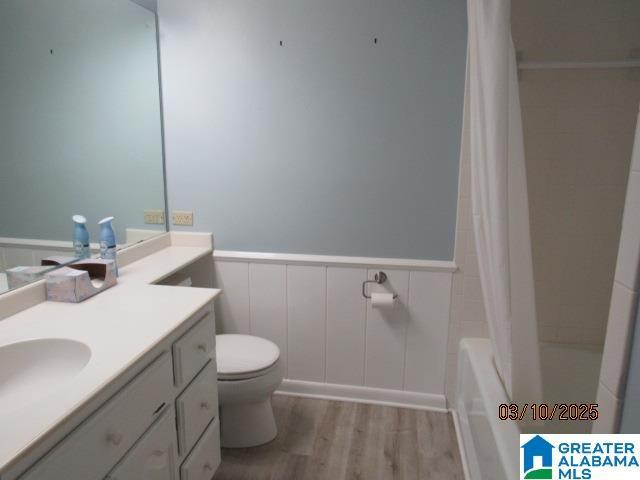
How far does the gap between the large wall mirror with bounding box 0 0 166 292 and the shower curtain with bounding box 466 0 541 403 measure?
1.55 meters

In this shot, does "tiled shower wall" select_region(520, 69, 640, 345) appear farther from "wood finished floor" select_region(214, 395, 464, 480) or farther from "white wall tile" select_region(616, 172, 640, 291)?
"white wall tile" select_region(616, 172, 640, 291)

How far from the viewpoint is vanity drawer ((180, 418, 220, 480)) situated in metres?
1.53

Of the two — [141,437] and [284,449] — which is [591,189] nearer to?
[284,449]

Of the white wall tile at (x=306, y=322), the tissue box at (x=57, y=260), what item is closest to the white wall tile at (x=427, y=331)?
the white wall tile at (x=306, y=322)

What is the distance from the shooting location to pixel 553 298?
7.24ft

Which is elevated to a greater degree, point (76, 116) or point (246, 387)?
point (76, 116)

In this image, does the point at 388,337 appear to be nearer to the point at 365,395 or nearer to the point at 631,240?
the point at 365,395

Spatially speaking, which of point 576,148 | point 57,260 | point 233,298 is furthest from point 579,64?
point 57,260

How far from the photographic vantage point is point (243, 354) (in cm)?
203

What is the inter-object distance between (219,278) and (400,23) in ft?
5.25

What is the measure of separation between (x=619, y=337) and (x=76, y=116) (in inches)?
76.6

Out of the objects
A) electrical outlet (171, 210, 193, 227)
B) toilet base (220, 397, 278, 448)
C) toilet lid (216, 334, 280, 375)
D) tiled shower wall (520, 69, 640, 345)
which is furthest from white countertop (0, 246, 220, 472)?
tiled shower wall (520, 69, 640, 345)

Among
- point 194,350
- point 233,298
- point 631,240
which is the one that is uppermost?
point 631,240

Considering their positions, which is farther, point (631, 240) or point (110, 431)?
point (110, 431)
